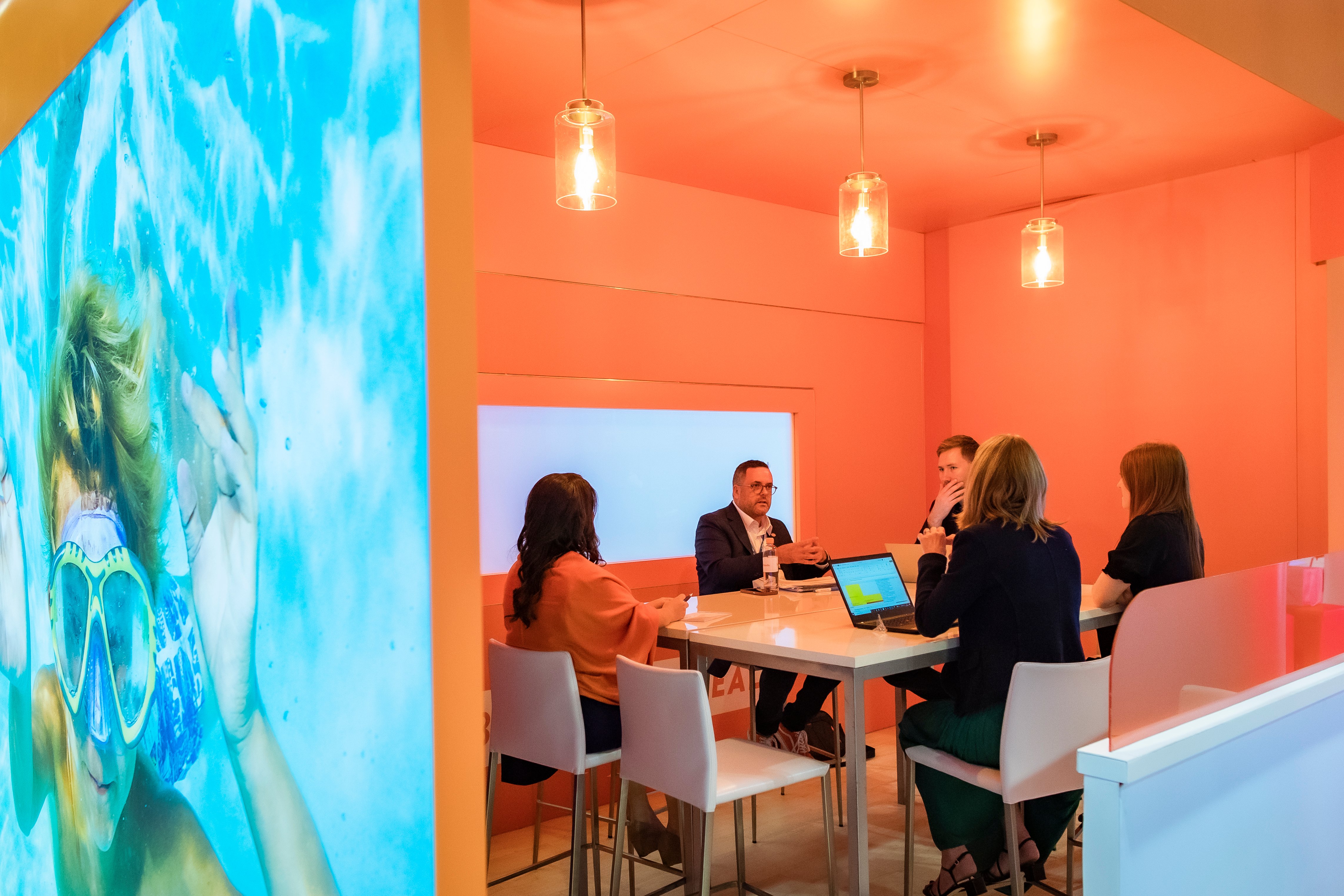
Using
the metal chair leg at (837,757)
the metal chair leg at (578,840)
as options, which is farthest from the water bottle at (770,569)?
the metal chair leg at (578,840)

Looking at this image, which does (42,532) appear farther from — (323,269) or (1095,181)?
(1095,181)

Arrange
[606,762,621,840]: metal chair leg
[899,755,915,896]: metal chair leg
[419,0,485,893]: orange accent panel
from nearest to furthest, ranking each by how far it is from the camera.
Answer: [419,0,485,893]: orange accent panel
[899,755,915,896]: metal chair leg
[606,762,621,840]: metal chair leg

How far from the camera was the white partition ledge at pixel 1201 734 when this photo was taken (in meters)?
1.69

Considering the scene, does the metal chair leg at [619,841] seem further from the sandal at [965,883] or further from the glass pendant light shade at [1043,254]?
the glass pendant light shade at [1043,254]

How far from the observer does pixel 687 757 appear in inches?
96.0

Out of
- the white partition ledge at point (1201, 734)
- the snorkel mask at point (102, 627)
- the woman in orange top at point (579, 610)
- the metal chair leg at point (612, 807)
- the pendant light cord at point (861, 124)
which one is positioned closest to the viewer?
the white partition ledge at point (1201, 734)

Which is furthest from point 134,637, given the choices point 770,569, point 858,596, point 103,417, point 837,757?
point 837,757

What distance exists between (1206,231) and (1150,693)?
345 cm

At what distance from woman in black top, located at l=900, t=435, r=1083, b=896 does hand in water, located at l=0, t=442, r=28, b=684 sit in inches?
92.5

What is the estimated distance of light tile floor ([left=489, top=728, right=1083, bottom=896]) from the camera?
322cm

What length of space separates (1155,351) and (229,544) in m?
4.40

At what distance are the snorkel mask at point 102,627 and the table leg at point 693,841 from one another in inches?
61.2

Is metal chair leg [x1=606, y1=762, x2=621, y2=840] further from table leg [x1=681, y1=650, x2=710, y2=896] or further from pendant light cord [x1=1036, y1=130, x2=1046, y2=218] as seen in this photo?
pendant light cord [x1=1036, y1=130, x2=1046, y2=218]

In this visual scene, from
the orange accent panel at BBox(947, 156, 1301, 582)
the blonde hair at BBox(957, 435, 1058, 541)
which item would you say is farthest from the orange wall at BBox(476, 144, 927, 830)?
the blonde hair at BBox(957, 435, 1058, 541)
